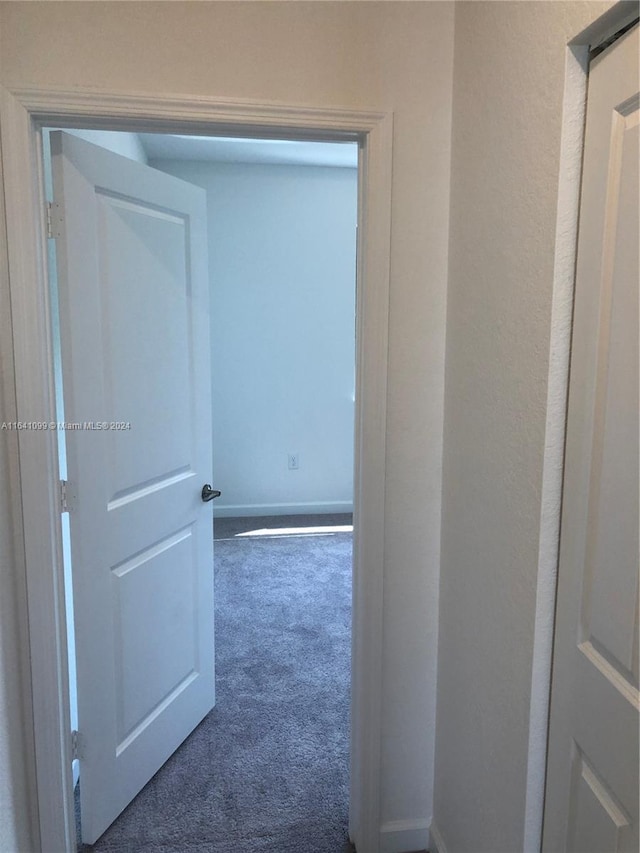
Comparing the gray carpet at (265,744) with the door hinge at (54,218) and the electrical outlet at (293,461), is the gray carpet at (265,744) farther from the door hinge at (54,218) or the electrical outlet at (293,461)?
the door hinge at (54,218)

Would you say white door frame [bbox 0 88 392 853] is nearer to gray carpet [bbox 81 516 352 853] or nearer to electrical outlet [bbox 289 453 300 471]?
gray carpet [bbox 81 516 352 853]

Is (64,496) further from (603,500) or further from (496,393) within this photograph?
(603,500)

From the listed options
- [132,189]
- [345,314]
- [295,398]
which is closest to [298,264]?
[345,314]

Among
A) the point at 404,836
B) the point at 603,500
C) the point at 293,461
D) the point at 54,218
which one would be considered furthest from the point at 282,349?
the point at 603,500

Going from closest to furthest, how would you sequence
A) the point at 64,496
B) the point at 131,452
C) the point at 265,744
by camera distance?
the point at 64,496
the point at 131,452
the point at 265,744

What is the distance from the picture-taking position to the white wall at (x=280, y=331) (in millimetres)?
4586

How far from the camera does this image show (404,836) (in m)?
1.78

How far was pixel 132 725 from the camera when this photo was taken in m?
1.96

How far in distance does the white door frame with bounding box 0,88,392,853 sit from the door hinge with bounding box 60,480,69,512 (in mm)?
76

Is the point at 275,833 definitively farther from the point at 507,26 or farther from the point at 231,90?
the point at 507,26

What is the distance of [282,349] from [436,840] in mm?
3559

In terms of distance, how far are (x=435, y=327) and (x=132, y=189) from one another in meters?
0.98

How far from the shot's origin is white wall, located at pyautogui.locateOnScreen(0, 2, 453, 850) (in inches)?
56.1

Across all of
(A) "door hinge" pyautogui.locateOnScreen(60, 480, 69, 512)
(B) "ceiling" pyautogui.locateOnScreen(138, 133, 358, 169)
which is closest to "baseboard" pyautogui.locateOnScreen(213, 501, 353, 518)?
(B) "ceiling" pyautogui.locateOnScreen(138, 133, 358, 169)
